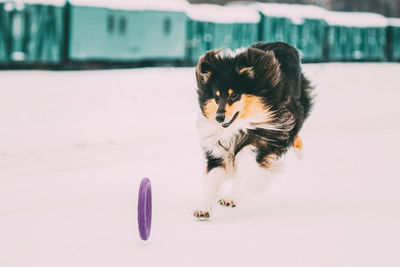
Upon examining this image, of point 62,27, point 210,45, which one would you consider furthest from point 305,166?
point 210,45

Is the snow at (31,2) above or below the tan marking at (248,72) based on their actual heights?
above

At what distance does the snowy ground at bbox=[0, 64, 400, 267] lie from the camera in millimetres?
4020

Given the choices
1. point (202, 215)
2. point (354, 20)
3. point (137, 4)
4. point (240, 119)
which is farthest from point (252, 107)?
point (354, 20)

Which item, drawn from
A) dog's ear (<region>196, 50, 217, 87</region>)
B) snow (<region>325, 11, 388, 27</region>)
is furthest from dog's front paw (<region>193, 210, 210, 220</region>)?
snow (<region>325, 11, 388, 27</region>)

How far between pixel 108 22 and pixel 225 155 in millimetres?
17104

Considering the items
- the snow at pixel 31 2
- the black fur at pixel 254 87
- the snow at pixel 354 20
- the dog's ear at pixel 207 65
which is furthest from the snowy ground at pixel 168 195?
the snow at pixel 354 20

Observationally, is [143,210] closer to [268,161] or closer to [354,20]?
[268,161]

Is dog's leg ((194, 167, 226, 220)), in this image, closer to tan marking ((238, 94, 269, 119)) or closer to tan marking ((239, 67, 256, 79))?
tan marking ((238, 94, 269, 119))

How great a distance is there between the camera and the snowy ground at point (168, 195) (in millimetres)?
4020

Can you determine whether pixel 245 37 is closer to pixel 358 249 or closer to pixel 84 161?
pixel 84 161

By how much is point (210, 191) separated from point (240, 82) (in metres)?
0.93

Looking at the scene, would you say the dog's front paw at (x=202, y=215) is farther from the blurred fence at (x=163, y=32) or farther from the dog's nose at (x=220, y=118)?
the blurred fence at (x=163, y=32)

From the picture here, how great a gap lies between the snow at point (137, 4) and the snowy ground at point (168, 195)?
848cm

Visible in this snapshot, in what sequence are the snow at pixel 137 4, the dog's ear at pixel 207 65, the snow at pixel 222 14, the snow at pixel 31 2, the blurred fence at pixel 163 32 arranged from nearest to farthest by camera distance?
the dog's ear at pixel 207 65 → the snow at pixel 31 2 → the blurred fence at pixel 163 32 → the snow at pixel 137 4 → the snow at pixel 222 14
